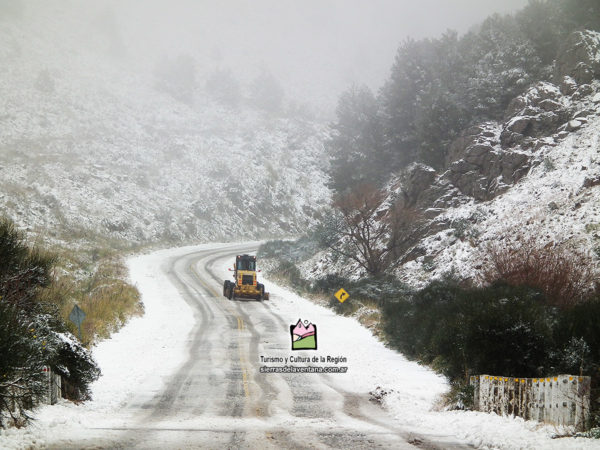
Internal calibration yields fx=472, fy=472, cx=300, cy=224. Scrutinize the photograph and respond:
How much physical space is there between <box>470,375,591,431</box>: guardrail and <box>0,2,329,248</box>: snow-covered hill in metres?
35.6

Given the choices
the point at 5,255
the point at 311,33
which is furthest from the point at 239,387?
the point at 311,33

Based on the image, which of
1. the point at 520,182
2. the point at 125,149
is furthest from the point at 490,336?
the point at 125,149

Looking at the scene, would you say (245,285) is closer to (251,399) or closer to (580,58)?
(251,399)

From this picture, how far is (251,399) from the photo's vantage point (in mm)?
11383

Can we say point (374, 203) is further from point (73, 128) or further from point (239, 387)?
point (73, 128)

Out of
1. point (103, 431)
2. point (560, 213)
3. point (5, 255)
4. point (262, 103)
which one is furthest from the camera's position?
point (262, 103)

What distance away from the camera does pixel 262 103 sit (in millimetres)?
84125

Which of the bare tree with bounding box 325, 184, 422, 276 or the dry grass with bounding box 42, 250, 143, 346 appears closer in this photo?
the dry grass with bounding box 42, 250, 143, 346

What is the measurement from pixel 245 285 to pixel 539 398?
21954 mm

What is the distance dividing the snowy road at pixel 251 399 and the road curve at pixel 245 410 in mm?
27

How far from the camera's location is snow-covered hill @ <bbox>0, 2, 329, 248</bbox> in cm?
4497

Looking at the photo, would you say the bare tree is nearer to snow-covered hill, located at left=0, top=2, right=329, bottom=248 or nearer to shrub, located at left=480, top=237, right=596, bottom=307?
shrub, located at left=480, top=237, right=596, bottom=307

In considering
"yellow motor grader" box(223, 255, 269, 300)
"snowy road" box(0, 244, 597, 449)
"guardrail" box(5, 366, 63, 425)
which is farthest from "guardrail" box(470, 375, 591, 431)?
"yellow motor grader" box(223, 255, 269, 300)

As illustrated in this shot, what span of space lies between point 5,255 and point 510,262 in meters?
16.9
